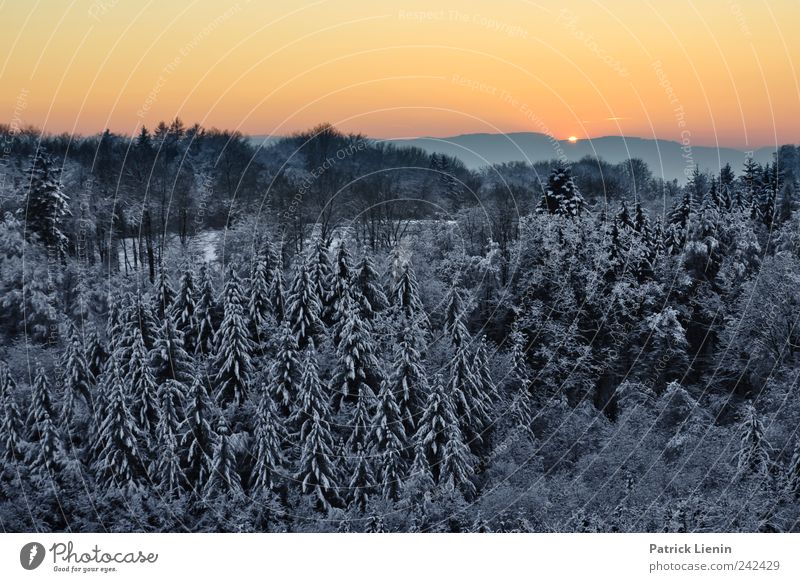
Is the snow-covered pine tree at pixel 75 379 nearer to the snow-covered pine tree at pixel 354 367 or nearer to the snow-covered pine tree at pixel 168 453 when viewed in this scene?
the snow-covered pine tree at pixel 168 453

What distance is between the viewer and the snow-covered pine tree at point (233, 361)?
5575cm

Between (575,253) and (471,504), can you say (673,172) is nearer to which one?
(575,253)

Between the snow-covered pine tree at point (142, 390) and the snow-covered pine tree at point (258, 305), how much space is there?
9.55 m

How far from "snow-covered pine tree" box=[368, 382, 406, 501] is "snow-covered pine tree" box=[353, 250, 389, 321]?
12.3m

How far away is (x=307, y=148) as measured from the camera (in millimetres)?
90812

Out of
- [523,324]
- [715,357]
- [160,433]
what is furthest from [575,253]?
[160,433]

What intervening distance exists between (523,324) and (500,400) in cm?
1287

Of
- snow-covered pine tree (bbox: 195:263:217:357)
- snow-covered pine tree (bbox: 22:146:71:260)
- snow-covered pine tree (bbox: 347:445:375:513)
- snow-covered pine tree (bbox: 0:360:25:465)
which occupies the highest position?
snow-covered pine tree (bbox: 22:146:71:260)

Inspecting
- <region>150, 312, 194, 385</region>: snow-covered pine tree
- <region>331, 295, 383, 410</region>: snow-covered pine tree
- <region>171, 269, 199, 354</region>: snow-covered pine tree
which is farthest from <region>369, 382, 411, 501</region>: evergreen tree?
<region>171, 269, 199, 354</region>: snow-covered pine tree

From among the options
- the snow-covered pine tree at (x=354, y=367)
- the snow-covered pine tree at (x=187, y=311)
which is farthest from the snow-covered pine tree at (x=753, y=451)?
the snow-covered pine tree at (x=187, y=311)

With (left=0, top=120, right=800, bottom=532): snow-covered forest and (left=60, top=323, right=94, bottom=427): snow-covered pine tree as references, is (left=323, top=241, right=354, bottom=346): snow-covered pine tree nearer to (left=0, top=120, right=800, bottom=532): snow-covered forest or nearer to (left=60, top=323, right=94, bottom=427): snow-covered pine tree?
(left=0, top=120, right=800, bottom=532): snow-covered forest

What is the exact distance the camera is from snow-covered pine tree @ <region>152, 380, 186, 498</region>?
4816 centimetres

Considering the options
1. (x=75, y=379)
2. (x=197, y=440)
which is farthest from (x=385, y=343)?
(x=75, y=379)
